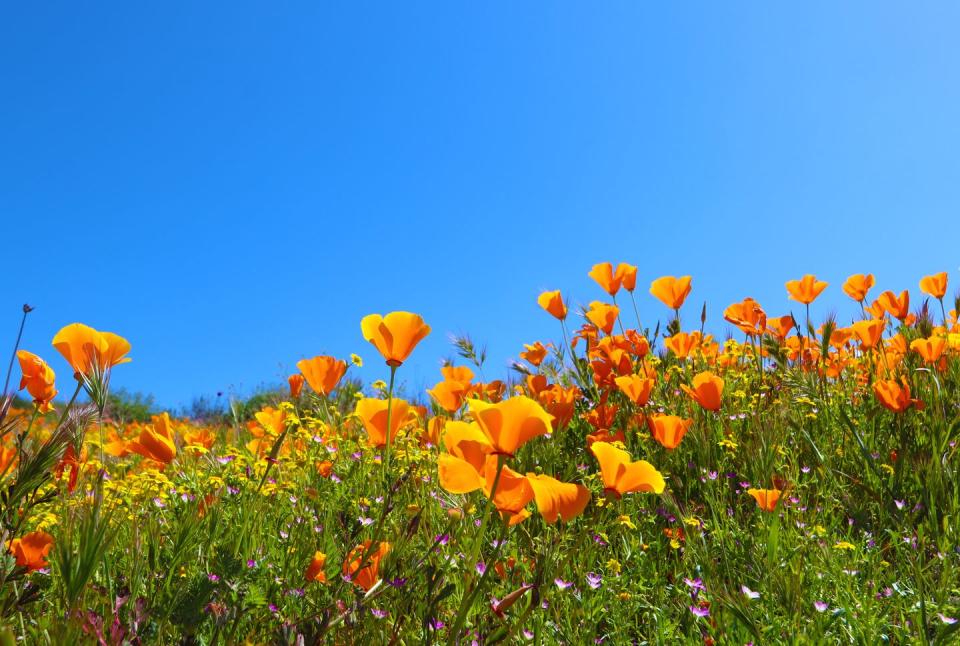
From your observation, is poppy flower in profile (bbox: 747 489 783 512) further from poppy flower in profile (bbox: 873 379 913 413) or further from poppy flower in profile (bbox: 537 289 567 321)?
poppy flower in profile (bbox: 537 289 567 321)

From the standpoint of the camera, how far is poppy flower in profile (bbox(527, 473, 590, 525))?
1.34 meters

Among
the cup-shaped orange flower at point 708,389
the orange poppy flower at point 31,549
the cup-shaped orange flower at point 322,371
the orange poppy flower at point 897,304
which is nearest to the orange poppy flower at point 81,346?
the orange poppy flower at point 31,549

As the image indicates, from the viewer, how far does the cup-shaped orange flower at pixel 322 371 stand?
2.59 meters

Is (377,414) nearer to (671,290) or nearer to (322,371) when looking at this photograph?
(322,371)

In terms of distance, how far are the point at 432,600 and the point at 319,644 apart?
26 centimetres

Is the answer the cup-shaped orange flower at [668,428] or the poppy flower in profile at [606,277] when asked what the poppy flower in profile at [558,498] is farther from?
the poppy flower in profile at [606,277]

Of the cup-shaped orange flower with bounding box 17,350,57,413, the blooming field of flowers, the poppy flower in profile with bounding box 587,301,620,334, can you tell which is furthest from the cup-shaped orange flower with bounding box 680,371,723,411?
the cup-shaped orange flower with bounding box 17,350,57,413

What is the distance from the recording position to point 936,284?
4.78 m

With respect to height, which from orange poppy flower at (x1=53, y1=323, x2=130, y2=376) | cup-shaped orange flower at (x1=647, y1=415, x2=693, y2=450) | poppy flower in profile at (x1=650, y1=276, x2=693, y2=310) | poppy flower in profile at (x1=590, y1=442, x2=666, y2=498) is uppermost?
poppy flower in profile at (x1=650, y1=276, x2=693, y2=310)

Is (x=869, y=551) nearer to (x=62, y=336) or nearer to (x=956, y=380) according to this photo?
(x=956, y=380)

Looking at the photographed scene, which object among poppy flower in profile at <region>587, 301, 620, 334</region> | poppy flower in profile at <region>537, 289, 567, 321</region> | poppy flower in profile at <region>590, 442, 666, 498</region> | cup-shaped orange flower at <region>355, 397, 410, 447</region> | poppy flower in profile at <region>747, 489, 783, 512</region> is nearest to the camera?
poppy flower in profile at <region>590, 442, 666, 498</region>

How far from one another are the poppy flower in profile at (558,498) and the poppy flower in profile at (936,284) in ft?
14.6

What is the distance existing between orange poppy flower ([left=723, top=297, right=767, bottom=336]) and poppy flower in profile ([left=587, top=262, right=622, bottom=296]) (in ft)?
2.04

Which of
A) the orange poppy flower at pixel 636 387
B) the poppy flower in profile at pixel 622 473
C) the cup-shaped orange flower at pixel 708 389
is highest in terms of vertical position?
the cup-shaped orange flower at pixel 708 389
